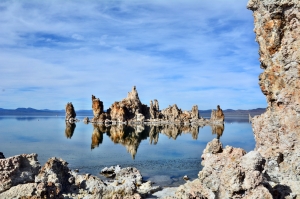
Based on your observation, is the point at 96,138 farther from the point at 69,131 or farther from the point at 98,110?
the point at 98,110

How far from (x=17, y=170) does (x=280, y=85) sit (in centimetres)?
1018

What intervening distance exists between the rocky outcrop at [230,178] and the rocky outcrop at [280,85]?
2.06 meters

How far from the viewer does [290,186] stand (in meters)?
10.4

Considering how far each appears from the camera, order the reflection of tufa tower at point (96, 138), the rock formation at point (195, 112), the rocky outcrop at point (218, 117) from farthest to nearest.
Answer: the rock formation at point (195, 112)
the rocky outcrop at point (218, 117)
the reflection of tufa tower at point (96, 138)

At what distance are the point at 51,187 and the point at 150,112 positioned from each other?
108 meters

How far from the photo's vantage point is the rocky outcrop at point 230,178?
8.38 meters

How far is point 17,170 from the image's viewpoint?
10969 mm

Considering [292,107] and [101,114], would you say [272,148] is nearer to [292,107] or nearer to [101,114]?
[292,107]

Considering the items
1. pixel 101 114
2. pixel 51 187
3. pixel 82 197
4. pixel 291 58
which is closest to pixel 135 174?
pixel 82 197

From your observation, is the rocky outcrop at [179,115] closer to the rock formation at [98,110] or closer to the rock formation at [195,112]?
the rock formation at [195,112]

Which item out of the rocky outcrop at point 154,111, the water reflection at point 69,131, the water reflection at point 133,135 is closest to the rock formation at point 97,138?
the water reflection at point 133,135

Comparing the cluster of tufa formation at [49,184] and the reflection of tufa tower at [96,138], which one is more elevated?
the cluster of tufa formation at [49,184]

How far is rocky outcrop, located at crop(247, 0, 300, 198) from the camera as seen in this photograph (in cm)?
1118

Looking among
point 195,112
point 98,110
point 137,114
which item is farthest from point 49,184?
point 195,112
